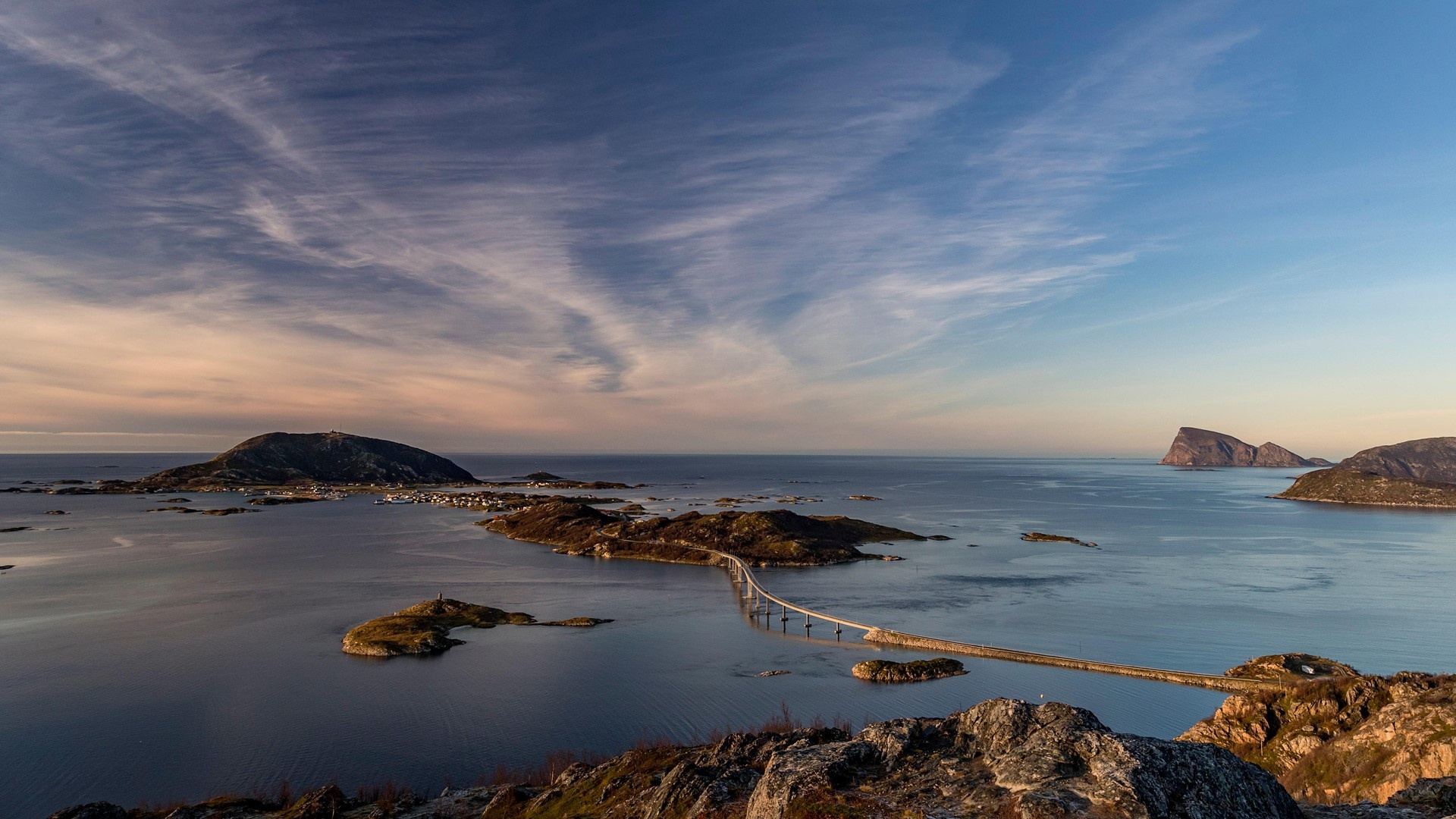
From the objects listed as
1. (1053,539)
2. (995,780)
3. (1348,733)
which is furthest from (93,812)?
(1053,539)

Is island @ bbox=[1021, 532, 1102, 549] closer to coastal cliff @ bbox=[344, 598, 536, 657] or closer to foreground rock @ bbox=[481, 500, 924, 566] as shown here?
foreground rock @ bbox=[481, 500, 924, 566]

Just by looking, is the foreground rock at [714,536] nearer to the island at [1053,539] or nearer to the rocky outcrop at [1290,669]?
the island at [1053,539]

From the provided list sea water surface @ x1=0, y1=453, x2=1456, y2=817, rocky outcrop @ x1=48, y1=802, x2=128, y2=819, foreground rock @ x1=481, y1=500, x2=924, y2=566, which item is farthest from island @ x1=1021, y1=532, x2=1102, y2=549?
rocky outcrop @ x1=48, y1=802, x2=128, y2=819

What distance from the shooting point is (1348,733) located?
25.0 metres

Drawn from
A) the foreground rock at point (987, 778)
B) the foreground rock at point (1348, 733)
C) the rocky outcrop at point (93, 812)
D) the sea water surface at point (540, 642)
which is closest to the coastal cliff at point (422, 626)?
the sea water surface at point (540, 642)

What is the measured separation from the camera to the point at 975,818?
41.0 feet

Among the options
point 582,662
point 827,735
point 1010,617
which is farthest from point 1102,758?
point 1010,617

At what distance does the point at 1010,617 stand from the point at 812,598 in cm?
2287

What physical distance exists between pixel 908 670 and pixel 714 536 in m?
68.6

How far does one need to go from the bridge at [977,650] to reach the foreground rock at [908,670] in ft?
13.4

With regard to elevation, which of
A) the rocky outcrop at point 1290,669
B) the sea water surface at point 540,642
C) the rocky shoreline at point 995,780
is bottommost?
the sea water surface at point 540,642

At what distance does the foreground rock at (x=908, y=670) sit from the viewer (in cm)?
5303

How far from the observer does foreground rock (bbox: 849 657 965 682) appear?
5303 cm

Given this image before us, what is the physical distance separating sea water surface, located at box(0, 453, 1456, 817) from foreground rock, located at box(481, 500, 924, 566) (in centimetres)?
561
